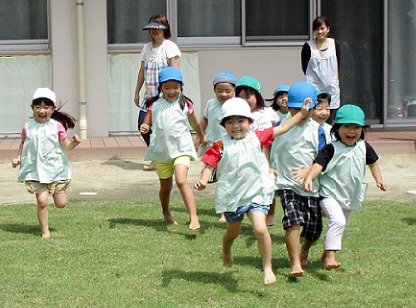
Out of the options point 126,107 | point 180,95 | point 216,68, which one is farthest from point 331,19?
point 180,95

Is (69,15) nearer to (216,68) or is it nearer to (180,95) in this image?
(216,68)

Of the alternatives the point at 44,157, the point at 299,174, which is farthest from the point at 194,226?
the point at 299,174

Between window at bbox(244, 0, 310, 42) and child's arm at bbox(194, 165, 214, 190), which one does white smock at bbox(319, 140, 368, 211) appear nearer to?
child's arm at bbox(194, 165, 214, 190)

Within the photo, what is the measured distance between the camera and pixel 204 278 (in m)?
6.86

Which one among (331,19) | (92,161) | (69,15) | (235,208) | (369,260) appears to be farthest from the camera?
(331,19)

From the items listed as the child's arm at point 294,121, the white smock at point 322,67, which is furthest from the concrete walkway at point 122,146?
the child's arm at point 294,121

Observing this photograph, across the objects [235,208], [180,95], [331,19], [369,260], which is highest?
[331,19]

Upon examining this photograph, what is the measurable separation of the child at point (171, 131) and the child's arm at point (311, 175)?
1774mm

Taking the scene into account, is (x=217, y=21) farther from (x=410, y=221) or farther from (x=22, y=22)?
(x=410, y=221)

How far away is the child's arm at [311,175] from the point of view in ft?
22.3

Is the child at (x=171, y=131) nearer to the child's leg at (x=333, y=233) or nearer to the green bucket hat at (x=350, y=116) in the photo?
the child's leg at (x=333, y=233)

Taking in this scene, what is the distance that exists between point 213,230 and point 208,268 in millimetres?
1432

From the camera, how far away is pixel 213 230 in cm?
853

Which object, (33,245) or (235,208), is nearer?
(235,208)
